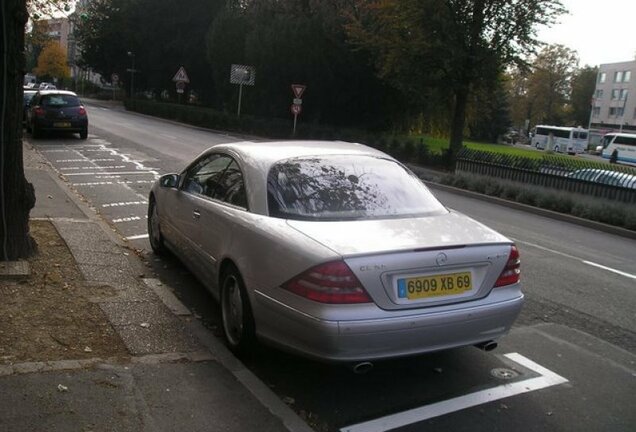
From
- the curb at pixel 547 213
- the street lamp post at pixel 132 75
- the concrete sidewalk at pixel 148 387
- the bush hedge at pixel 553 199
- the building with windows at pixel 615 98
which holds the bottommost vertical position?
the curb at pixel 547 213

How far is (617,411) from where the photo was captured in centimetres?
384

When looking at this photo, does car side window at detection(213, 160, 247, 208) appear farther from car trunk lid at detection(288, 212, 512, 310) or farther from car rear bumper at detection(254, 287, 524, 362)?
car rear bumper at detection(254, 287, 524, 362)

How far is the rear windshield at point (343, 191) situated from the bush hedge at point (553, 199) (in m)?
10.3

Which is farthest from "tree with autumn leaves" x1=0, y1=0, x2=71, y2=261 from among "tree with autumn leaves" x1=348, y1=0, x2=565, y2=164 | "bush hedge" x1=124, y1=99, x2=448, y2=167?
"bush hedge" x1=124, y1=99, x2=448, y2=167

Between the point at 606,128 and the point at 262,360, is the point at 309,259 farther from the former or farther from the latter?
the point at 606,128

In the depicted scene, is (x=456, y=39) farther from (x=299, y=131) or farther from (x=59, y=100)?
(x=59, y=100)

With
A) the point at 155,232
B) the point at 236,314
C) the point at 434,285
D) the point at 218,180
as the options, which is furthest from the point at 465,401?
the point at 155,232

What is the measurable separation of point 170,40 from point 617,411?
54029mm

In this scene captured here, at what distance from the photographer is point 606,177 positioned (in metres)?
16.0

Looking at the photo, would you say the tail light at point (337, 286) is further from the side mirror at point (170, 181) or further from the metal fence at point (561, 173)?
the metal fence at point (561, 173)

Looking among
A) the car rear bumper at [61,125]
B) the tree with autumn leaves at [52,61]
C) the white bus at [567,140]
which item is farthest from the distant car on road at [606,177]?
the tree with autumn leaves at [52,61]

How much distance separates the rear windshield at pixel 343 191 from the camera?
4.22 m

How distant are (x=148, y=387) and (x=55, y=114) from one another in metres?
20.1

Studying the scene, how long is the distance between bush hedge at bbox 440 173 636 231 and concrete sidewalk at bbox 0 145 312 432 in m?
11.5
